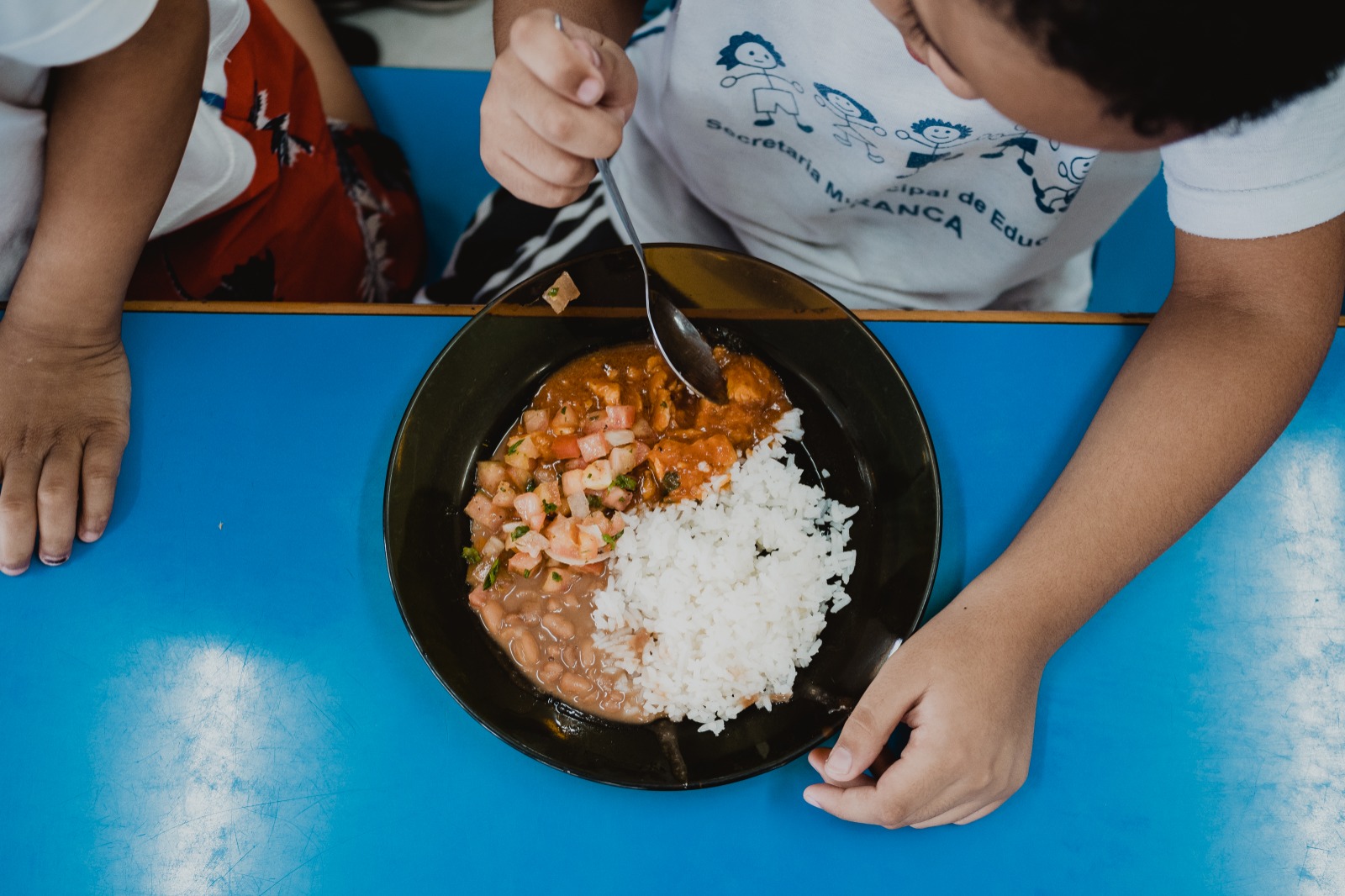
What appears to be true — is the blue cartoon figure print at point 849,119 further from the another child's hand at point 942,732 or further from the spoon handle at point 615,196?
the another child's hand at point 942,732

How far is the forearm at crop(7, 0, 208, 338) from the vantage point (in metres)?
0.96

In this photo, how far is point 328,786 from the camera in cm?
98

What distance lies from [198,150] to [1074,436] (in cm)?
129

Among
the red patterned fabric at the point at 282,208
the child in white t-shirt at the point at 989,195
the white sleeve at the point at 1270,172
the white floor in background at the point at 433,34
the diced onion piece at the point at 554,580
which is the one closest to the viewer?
the child in white t-shirt at the point at 989,195

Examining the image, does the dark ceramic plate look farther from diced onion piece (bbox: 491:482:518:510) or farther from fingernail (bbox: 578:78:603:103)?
fingernail (bbox: 578:78:603:103)

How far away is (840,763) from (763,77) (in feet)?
2.84

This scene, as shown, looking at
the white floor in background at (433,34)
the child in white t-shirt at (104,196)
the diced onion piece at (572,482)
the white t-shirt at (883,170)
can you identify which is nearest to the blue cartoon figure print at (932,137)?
the white t-shirt at (883,170)

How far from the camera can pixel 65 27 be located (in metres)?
0.82

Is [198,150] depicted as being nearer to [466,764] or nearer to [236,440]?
[236,440]

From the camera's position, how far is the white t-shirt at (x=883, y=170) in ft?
2.85

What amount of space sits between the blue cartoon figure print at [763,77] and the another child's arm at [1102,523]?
1.75 feet

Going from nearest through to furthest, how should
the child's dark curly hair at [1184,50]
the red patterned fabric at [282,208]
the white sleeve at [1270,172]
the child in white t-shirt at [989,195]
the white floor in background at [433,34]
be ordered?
the child's dark curly hair at [1184,50], the child in white t-shirt at [989,195], the white sleeve at [1270,172], the red patterned fabric at [282,208], the white floor in background at [433,34]

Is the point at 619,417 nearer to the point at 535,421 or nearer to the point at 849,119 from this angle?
the point at 535,421

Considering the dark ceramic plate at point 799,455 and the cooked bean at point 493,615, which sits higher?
the dark ceramic plate at point 799,455
